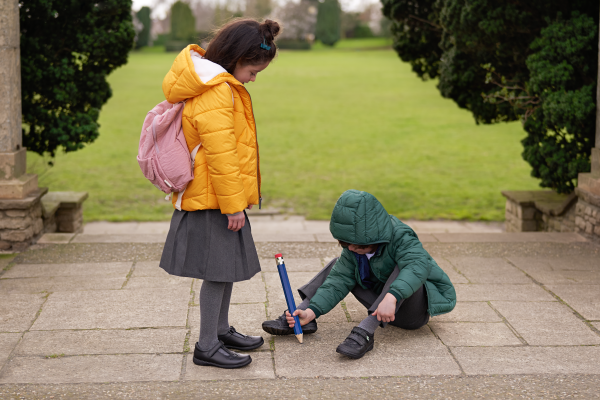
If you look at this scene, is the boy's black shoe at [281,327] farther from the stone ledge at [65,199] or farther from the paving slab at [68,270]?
the stone ledge at [65,199]

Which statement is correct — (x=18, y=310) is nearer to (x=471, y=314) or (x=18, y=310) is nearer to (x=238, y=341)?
(x=238, y=341)

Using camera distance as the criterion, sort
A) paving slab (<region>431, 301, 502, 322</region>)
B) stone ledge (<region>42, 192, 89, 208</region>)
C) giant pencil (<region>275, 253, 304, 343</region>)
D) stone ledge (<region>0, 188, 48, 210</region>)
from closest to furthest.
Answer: giant pencil (<region>275, 253, 304, 343</region>), paving slab (<region>431, 301, 502, 322</region>), stone ledge (<region>0, 188, 48, 210</region>), stone ledge (<region>42, 192, 89, 208</region>)

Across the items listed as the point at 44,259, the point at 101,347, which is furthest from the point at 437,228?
the point at 101,347

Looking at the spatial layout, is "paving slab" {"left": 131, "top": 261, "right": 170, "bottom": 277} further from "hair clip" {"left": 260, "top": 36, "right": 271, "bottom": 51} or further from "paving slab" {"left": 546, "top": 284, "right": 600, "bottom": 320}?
"paving slab" {"left": 546, "top": 284, "right": 600, "bottom": 320}

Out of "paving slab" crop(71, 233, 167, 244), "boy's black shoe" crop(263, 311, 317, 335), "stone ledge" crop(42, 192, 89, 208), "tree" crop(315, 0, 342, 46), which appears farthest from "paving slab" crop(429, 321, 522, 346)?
"tree" crop(315, 0, 342, 46)

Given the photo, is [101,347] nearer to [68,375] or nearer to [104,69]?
[68,375]

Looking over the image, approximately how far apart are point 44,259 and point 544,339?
3475 millimetres

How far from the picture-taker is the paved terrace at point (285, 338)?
108 inches

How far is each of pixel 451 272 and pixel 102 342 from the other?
2.44 meters

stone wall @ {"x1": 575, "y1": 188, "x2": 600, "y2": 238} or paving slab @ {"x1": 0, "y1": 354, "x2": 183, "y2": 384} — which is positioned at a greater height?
stone wall @ {"x1": 575, "y1": 188, "x2": 600, "y2": 238}

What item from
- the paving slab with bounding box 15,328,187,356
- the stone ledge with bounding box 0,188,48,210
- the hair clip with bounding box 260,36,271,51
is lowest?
the paving slab with bounding box 15,328,187,356

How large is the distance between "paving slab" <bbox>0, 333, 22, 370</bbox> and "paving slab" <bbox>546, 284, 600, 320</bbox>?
120 inches

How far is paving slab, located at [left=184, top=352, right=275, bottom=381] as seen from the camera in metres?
2.80

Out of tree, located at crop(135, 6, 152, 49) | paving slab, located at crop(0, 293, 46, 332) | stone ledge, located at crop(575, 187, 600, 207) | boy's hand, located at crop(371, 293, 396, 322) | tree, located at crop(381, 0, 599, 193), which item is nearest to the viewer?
boy's hand, located at crop(371, 293, 396, 322)
